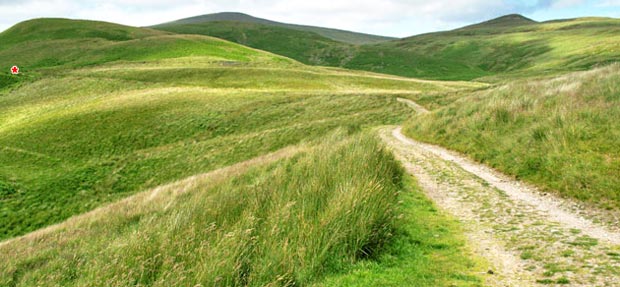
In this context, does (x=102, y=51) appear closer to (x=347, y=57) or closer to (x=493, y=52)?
(x=347, y=57)

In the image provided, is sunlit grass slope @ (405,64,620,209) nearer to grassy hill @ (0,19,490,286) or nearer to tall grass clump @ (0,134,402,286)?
grassy hill @ (0,19,490,286)

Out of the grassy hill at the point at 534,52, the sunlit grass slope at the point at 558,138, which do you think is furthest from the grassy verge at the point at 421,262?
the grassy hill at the point at 534,52

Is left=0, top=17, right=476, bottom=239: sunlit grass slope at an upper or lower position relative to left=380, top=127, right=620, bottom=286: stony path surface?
lower

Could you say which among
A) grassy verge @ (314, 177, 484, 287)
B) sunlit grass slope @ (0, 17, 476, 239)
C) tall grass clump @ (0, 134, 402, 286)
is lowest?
sunlit grass slope @ (0, 17, 476, 239)

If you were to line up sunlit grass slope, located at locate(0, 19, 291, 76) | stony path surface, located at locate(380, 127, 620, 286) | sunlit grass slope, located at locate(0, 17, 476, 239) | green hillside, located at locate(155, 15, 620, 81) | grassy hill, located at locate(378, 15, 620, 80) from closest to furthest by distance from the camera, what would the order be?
stony path surface, located at locate(380, 127, 620, 286) → sunlit grass slope, located at locate(0, 17, 476, 239) → sunlit grass slope, located at locate(0, 19, 291, 76) → grassy hill, located at locate(378, 15, 620, 80) → green hillside, located at locate(155, 15, 620, 81)

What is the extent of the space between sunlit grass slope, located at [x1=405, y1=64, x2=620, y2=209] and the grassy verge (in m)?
4.13

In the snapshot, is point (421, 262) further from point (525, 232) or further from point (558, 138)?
point (558, 138)

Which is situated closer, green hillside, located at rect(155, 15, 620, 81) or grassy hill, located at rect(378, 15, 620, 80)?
grassy hill, located at rect(378, 15, 620, 80)

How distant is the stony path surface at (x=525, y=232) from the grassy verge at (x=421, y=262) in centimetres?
32

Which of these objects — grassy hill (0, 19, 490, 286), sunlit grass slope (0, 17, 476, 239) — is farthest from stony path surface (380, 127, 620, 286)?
sunlit grass slope (0, 17, 476, 239)

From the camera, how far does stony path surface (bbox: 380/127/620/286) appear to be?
613cm

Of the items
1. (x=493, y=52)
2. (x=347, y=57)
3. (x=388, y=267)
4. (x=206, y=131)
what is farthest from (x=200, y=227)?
(x=493, y=52)

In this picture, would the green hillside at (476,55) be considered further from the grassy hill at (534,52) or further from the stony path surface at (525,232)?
the stony path surface at (525,232)

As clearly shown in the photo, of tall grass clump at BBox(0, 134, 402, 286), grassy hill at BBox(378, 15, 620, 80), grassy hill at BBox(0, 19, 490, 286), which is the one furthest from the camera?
grassy hill at BBox(378, 15, 620, 80)
